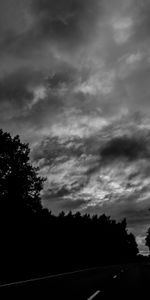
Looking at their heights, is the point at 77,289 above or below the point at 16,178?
below

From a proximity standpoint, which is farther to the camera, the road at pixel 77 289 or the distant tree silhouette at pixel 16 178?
the distant tree silhouette at pixel 16 178

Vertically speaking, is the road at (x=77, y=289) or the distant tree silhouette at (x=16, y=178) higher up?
the distant tree silhouette at (x=16, y=178)

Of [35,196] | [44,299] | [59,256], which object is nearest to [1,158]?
[35,196]

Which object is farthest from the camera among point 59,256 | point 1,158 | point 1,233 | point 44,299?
point 59,256

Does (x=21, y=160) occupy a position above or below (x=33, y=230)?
above

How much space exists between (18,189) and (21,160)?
3935 mm

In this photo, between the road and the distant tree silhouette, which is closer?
the road

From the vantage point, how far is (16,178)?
35062 mm

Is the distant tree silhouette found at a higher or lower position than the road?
higher

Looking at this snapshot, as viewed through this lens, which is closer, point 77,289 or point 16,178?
point 77,289

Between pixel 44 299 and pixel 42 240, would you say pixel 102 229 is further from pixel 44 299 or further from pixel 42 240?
pixel 44 299

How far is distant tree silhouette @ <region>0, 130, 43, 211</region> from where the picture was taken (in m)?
34.4

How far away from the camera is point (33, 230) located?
131ft

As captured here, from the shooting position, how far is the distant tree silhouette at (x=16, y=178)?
1353 inches
